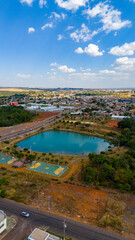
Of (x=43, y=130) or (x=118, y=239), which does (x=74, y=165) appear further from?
(x=43, y=130)

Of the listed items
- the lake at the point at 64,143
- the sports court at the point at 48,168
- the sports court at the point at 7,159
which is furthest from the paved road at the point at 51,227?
the lake at the point at 64,143

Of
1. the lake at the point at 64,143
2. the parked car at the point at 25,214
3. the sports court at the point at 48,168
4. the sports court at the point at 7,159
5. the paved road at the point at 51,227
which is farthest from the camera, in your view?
Result: the lake at the point at 64,143

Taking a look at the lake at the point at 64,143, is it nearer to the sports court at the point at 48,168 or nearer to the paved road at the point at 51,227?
the sports court at the point at 48,168

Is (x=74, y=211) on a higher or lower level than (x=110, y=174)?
lower

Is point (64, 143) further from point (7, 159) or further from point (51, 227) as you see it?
point (51, 227)

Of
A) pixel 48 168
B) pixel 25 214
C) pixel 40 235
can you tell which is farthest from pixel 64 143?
pixel 40 235

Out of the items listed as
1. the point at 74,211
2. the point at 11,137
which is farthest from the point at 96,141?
the point at 74,211
